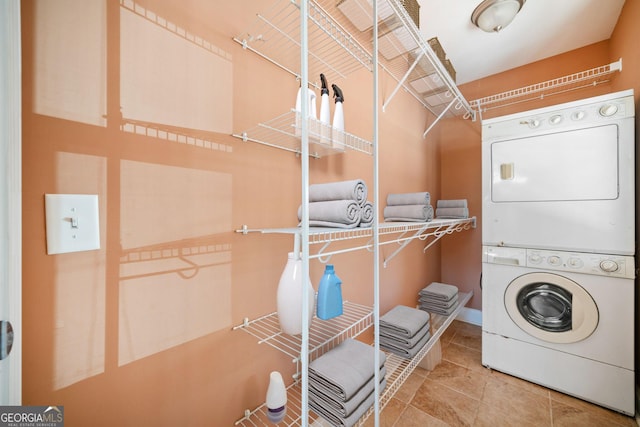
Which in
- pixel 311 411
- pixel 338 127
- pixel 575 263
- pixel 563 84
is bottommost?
pixel 311 411

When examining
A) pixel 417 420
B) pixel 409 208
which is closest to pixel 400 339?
pixel 417 420

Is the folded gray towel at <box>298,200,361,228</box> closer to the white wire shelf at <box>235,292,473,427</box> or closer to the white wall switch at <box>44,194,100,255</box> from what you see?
the white wall switch at <box>44,194,100,255</box>

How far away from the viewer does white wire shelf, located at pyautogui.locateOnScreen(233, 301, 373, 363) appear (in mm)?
931

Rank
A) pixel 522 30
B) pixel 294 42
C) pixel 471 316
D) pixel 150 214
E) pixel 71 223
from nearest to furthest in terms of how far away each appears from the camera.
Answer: pixel 71 223 < pixel 150 214 < pixel 294 42 < pixel 522 30 < pixel 471 316

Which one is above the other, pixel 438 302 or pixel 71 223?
pixel 71 223

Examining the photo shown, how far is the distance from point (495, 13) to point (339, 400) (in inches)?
90.0

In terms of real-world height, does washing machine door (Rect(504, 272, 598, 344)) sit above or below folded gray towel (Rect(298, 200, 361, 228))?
below

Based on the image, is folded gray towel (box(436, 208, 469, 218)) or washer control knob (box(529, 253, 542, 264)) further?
folded gray towel (box(436, 208, 469, 218))

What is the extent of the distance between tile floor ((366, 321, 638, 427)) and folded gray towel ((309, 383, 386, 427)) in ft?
1.41

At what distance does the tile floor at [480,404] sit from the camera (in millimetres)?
1344

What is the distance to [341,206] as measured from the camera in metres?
0.83

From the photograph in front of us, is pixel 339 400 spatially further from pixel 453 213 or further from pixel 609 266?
pixel 453 213

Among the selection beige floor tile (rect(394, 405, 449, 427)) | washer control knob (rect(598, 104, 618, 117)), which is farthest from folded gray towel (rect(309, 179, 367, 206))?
washer control knob (rect(598, 104, 618, 117))

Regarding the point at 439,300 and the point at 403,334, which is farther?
the point at 439,300
